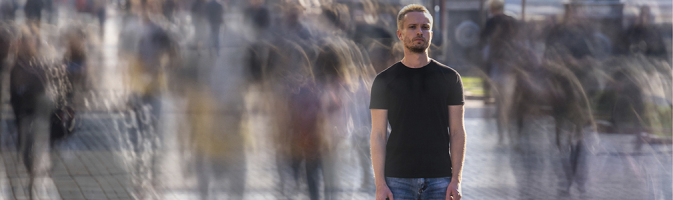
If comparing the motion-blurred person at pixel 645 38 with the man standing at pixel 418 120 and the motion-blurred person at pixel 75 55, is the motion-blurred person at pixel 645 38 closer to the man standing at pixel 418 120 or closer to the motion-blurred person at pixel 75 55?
the motion-blurred person at pixel 75 55

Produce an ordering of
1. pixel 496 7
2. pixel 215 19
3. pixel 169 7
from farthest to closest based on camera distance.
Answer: pixel 215 19 < pixel 169 7 < pixel 496 7

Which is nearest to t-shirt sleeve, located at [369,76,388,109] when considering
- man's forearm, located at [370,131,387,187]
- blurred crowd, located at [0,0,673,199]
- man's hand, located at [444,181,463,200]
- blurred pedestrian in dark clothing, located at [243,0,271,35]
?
man's forearm, located at [370,131,387,187]

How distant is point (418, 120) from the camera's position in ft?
8.76

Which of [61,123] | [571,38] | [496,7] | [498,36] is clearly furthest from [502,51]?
[61,123]

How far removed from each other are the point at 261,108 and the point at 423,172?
693cm

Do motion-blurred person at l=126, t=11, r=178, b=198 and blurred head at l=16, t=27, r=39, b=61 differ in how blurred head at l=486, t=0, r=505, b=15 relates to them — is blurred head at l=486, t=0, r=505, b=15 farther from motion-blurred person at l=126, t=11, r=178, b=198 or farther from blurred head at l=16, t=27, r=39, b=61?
blurred head at l=16, t=27, r=39, b=61

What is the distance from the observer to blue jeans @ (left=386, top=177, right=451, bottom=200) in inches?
106

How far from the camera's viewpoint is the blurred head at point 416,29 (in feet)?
8.55

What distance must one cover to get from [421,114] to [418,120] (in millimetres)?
25

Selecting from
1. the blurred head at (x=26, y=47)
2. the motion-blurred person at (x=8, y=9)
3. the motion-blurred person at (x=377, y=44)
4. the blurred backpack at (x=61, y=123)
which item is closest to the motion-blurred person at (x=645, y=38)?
the motion-blurred person at (x=377, y=44)

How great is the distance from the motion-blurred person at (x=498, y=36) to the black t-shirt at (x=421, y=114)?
609 cm

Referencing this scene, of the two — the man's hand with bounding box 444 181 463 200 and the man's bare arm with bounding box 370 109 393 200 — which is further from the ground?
the man's bare arm with bounding box 370 109 393 200

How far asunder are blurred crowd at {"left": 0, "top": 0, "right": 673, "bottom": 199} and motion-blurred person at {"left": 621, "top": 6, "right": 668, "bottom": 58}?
0.08 feet

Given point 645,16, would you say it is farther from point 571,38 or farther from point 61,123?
point 61,123
